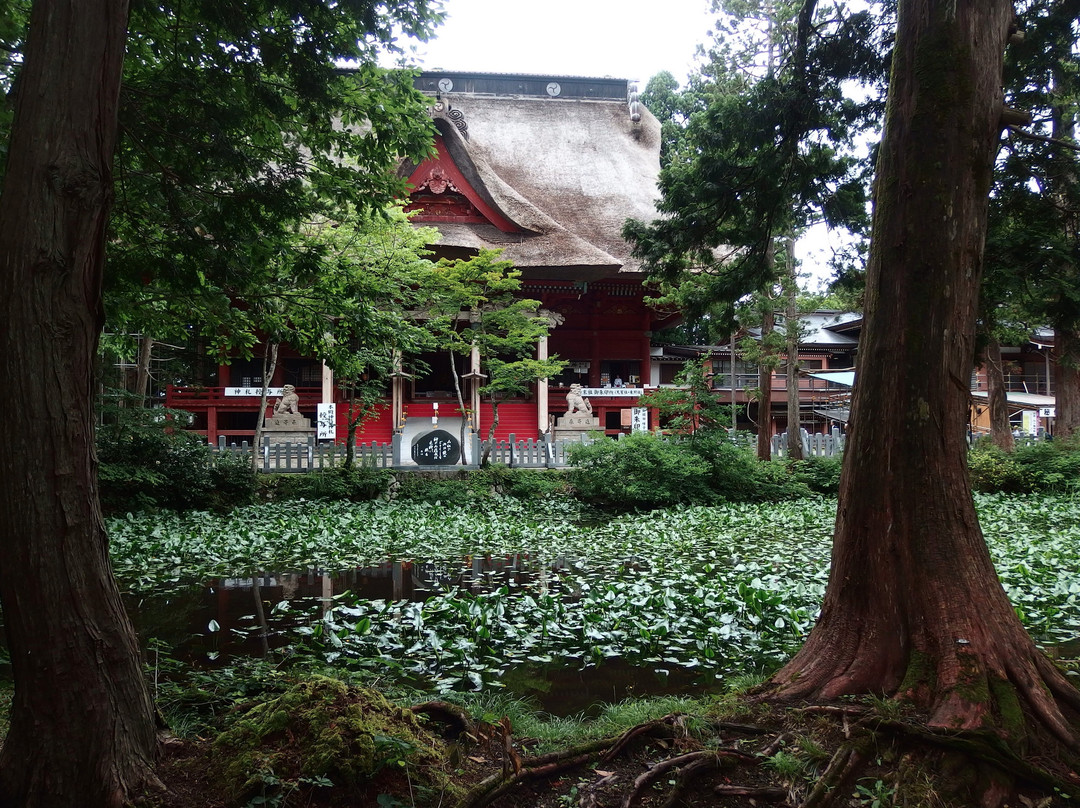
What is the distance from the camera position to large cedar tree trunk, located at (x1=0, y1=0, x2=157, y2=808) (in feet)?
7.15

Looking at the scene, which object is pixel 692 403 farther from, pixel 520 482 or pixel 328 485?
pixel 328 485

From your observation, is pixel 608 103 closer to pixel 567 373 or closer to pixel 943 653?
pixel 567 373

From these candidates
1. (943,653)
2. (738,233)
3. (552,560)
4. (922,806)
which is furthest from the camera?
(552,560)

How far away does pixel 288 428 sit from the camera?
16359mm

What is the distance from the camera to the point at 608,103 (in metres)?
27.1

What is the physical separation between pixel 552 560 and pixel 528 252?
37.2 ft

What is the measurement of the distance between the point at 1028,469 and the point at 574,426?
31.0 ft

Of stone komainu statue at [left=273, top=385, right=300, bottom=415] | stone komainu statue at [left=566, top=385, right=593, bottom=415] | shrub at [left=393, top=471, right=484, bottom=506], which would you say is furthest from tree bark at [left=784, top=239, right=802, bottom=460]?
stone komainu statue at [left=273, top=385, right=300, bottom=415]

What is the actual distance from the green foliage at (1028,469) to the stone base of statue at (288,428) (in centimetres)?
Answer: 1418

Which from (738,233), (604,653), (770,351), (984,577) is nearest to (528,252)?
(770,351)

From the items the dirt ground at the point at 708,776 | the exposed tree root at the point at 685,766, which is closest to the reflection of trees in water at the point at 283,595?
the dirt ground at the point at 708,776

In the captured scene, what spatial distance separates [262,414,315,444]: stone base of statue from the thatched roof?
5736mm

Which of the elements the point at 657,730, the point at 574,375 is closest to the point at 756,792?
the point at 657,730

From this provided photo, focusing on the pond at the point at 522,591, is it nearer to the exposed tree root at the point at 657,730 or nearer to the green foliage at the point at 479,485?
the exposed tree root at the point at 657,730
